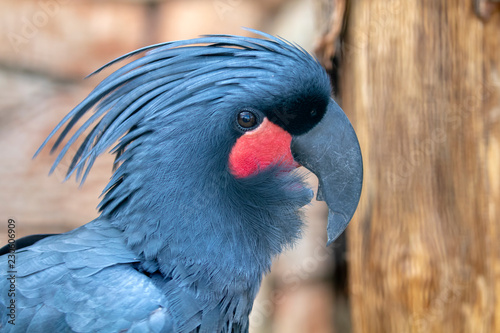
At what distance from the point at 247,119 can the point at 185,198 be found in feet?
1.05

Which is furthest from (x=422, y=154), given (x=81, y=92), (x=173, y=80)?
(x=81, y=92)

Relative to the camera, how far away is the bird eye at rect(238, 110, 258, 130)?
1499 mm

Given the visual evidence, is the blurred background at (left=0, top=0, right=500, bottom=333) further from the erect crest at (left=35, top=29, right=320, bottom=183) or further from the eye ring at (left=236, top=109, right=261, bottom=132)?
the eye ring at (left=236, top=109, right=261, bottom=132)

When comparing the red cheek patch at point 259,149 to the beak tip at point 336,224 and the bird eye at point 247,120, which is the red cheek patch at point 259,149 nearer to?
the bird eye at point 247,120

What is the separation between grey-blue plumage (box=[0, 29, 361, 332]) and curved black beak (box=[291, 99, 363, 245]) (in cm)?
1

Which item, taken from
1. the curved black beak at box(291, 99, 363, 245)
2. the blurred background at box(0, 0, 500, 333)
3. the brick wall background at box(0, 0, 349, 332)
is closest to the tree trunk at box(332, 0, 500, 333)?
the blurred background at box(0, 0, 500, 333)

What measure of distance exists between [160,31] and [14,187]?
1.60 meters

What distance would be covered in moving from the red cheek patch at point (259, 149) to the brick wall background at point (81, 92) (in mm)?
1984

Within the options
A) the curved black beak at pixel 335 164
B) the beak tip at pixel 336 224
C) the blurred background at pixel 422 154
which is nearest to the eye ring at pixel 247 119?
the curved black beak at pixel 335 164

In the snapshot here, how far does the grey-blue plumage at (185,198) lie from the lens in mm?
1400

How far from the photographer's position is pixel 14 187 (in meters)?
3.46

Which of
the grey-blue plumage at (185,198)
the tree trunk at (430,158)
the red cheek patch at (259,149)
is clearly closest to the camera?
the grey-blue plumage at (185,198)

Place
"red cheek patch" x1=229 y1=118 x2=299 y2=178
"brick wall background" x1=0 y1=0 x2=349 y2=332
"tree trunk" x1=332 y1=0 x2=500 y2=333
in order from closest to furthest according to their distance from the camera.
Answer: "red cheek patch" x1=229 y1=118 x2=299 y2=178
"tree trunk" x1=332 y1=0 x2=500 y2=333
"brick wall background" x1=0 y1=0 x2=349 y2=332

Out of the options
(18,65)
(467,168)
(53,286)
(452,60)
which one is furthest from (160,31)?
(53,286)
